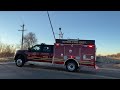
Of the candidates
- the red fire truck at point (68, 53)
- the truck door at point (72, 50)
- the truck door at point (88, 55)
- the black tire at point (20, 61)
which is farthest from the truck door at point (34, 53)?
the truck door at point (88, 55)

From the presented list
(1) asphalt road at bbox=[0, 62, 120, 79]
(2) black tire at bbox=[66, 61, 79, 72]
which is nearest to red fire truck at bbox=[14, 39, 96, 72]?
(2) black tire at bbox=[66, 61, 79, 72]

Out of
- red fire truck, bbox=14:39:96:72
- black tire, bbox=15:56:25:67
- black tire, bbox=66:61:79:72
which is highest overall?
red fire truck, bbox=14:39:96:72

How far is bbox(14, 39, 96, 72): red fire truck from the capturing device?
17984 mm

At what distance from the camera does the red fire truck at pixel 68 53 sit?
18.0 meters

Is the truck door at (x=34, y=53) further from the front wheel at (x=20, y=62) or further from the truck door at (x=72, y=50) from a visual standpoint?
the truck door at (x=72, y=50)

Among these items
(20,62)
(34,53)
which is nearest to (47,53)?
(34,53)

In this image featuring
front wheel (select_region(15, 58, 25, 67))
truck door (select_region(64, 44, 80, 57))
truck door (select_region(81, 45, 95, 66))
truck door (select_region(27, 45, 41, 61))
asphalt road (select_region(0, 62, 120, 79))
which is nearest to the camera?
asphalt road (select_region(0, 62, 120, 79))

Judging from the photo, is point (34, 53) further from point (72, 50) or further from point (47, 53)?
point (72, 50)

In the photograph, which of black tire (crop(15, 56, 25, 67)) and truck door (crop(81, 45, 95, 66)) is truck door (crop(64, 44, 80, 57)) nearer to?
truck door (crop(81, 45, 95, 66))

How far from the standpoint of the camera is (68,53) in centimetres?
1828
